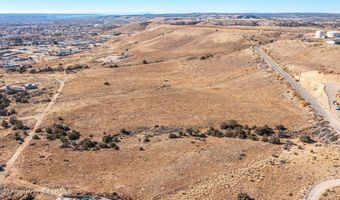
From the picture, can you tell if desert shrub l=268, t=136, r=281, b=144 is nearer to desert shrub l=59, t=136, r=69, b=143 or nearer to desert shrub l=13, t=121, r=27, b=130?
desert shrub l=59, t=136, r=69, b=143

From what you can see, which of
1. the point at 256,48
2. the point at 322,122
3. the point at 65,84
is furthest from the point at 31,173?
the point at 256,48

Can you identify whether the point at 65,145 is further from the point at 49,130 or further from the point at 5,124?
the point at 5,124

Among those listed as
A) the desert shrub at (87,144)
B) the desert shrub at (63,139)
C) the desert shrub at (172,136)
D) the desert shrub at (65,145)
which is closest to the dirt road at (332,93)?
the desert shrub at (172,136)

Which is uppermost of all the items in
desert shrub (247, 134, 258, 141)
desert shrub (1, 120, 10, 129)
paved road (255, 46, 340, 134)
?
paved road (255, 46, 340, 134)

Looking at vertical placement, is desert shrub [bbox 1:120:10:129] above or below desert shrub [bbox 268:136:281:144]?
below

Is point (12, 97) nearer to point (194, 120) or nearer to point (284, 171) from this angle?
point (194, 120)

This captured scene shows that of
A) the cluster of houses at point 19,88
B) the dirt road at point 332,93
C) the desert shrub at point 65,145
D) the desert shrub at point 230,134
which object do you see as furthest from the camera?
the cluster of houses at point 19,88

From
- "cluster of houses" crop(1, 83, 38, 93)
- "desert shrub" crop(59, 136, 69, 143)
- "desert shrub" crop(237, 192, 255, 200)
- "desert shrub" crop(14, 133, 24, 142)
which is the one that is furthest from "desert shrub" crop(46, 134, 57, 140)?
"cluster of houses" crop(1, 83, 38, 93)

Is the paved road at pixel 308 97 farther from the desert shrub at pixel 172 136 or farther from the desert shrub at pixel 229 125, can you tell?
the desert shrub at pixel 172 136
